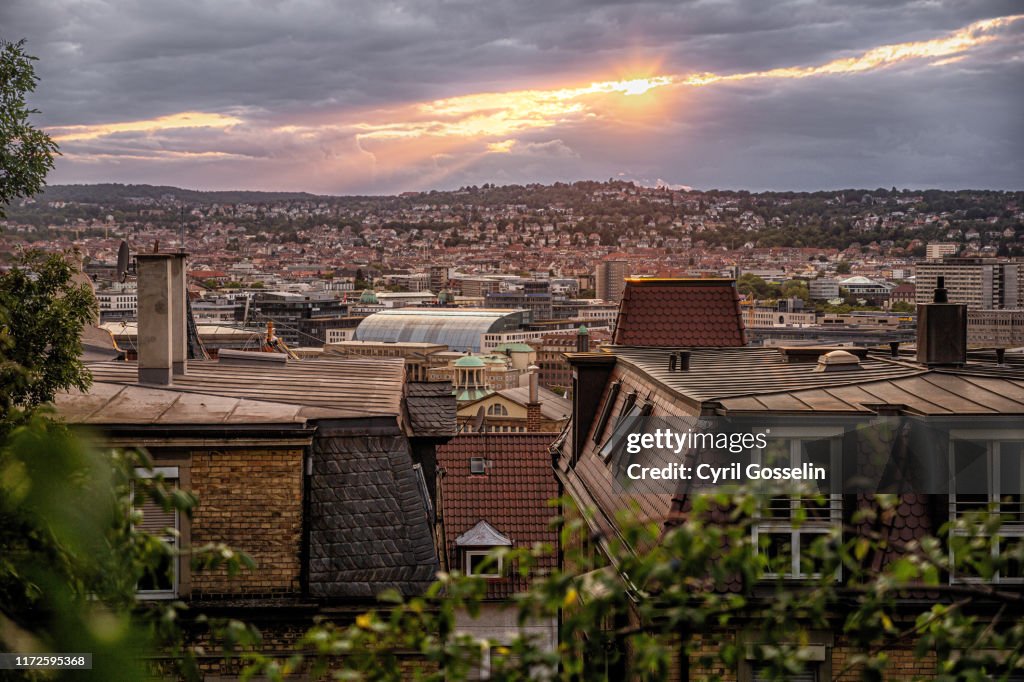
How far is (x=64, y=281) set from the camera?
8805mm

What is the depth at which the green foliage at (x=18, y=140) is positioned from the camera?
9.23m

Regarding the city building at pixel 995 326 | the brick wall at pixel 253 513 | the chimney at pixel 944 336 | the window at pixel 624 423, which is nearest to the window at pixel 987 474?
the chimney at pixel 944 336

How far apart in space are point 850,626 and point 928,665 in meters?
5.96

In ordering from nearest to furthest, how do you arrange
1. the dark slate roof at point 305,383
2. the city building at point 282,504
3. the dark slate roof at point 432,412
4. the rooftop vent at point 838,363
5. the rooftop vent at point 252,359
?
the city building at point 282,504 → the dark slate roof at point 305,383 → the rooftop vent at point 838,363 → the dark slate roof at point 432,412 → the rooftop vent at point 252,359

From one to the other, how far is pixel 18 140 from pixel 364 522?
3718mm

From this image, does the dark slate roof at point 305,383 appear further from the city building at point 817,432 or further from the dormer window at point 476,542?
the dormer window at point 476,542

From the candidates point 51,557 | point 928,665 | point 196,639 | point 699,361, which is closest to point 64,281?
point 196,639

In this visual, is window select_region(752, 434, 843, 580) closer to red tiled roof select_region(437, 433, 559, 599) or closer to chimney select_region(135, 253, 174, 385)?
chimney select_region(135, 253, 174, 385)

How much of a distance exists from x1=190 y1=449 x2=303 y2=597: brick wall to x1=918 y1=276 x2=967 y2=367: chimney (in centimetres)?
623

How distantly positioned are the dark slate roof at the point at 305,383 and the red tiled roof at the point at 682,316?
4764mm

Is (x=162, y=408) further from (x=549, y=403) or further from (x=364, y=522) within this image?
(x=549, y=403)

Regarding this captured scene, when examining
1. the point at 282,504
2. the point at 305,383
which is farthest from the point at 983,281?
the point at 282,504

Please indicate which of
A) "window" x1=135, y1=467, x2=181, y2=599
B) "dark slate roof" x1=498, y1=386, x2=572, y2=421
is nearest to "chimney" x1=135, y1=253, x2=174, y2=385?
"window" x1=135, y1=467, x2=181, y2=599

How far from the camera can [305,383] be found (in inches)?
489
